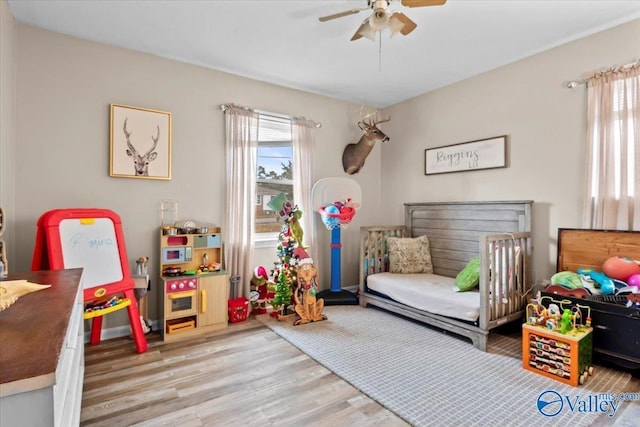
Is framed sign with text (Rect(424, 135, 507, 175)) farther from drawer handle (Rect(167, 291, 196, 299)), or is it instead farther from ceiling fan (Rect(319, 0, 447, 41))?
drawer handle (Rect(167, 291, 196, 299))

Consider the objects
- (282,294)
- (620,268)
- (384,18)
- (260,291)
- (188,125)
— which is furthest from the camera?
(260,291)

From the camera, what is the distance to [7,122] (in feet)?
7.78

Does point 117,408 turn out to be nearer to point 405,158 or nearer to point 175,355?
point 175,355

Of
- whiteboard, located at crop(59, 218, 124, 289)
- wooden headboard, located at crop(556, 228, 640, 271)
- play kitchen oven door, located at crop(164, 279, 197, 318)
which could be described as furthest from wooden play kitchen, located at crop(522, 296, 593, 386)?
whiteboard, located at crop(59, 218, 124, 289)

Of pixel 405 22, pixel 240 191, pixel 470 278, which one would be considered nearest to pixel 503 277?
pixel 470 278

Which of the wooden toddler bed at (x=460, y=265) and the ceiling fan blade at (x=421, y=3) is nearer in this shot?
the ceiling fan blade at (x=421, y=3)

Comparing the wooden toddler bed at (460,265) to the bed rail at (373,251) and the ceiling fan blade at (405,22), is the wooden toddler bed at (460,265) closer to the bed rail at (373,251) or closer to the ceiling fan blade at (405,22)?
the bed rail at (373,251)

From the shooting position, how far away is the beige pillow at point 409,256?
3.75 meters

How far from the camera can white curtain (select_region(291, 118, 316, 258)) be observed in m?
3.93

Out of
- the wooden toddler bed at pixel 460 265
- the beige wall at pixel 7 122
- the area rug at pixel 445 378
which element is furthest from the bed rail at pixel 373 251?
the beige wall at pixel 7 122

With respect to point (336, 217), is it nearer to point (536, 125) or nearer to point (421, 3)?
point (536, 125)

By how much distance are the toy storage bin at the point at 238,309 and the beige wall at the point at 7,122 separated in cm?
177

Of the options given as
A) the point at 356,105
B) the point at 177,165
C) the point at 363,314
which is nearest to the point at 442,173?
the point at 356,105

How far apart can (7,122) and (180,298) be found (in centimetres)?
186
